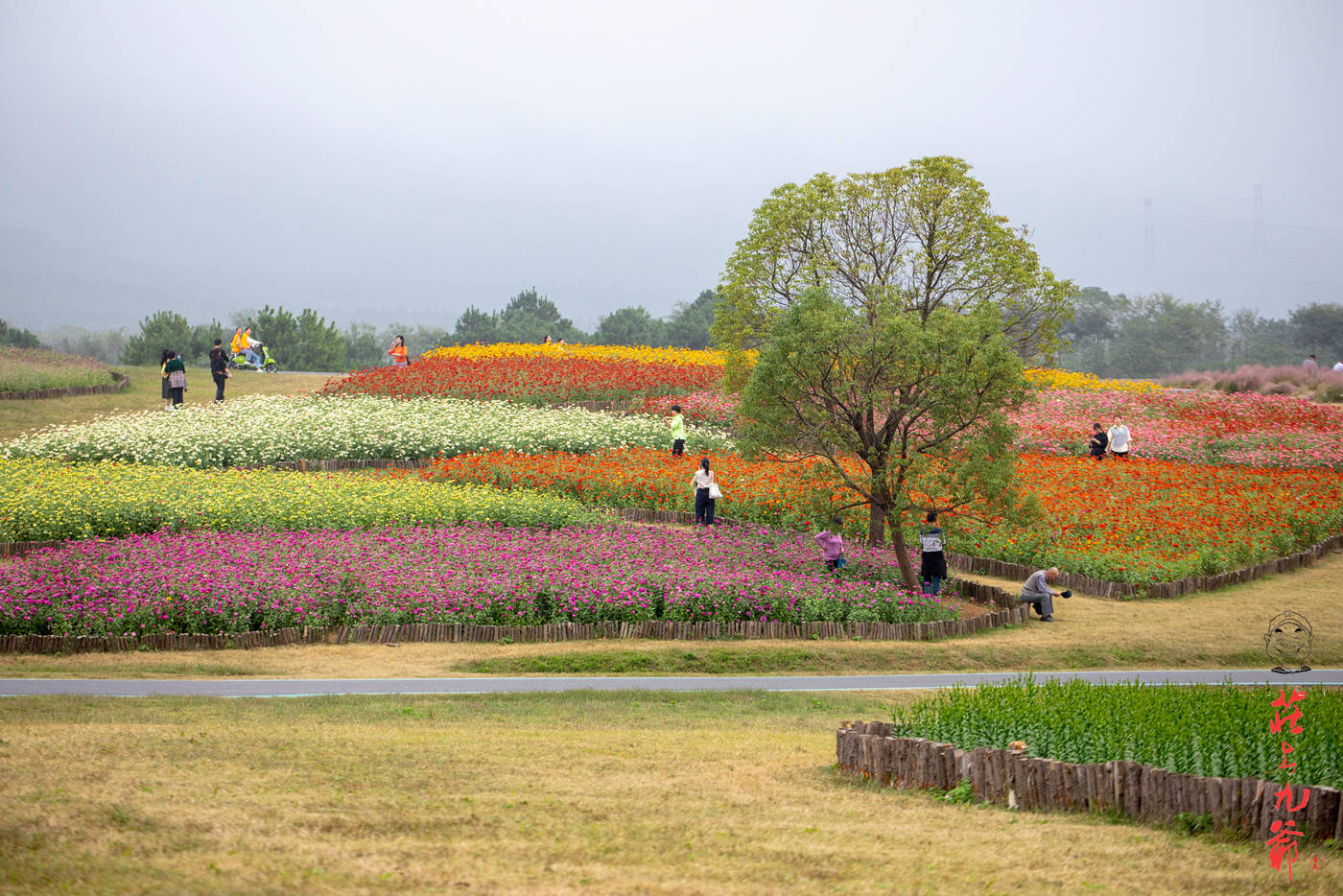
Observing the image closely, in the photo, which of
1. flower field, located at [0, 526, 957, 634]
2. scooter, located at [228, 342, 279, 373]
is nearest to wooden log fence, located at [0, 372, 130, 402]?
scooter, located at [228, 342, 279, 373]

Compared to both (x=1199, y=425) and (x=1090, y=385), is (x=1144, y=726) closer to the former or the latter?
(x=1199, y=425)

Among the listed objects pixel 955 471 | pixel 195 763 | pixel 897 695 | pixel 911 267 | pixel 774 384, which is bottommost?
pixel 897 695

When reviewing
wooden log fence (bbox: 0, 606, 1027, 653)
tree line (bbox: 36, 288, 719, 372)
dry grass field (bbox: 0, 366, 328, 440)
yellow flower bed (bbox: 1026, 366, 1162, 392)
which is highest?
tree line (bbox: 36, 288, 719, 372)

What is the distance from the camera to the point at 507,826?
5.61 metres

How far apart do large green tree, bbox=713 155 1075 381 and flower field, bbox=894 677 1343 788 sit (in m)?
15.4

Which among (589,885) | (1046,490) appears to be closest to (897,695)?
(589,885)

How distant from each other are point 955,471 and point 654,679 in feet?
18.5

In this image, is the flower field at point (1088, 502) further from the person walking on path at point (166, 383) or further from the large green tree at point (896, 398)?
the person walking on path at point (166, 383)

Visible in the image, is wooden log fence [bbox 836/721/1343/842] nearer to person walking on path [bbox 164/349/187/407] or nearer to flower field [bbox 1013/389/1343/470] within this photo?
flower field [bbox 1013/389/1343/470]

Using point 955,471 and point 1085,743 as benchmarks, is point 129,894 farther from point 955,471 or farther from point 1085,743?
point 955,471

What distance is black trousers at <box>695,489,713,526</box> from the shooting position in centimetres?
1925

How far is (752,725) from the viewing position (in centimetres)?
979

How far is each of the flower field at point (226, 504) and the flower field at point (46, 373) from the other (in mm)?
12078

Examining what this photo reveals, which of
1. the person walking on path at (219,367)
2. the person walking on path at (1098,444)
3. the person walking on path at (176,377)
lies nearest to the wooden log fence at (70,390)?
the person walking on path at (176,377)
